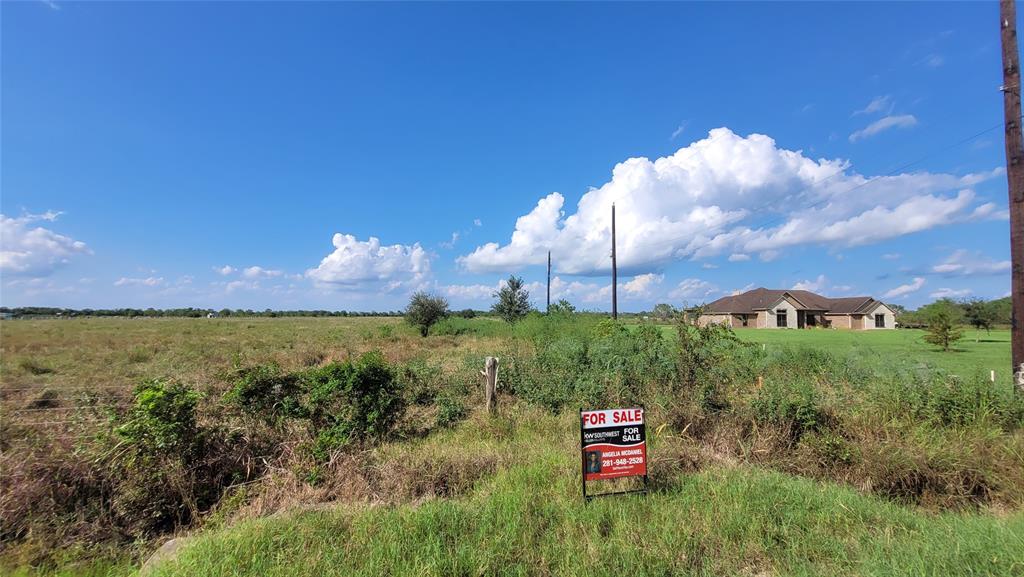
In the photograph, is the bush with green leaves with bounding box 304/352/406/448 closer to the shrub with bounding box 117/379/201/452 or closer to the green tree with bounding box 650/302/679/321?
the shrub with bounding box 117/379/201/452

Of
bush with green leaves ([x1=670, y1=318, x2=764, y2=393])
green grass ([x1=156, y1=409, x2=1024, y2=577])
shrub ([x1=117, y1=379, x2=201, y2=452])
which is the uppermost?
bush with green leaves ([x1=670, y1=318, x2=764, y2=393])

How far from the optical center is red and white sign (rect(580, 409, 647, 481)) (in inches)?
165

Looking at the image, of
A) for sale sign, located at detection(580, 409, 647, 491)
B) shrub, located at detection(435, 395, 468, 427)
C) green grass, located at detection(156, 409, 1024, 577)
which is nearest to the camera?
green grass, located at detection(156, 409, 1024, 577)

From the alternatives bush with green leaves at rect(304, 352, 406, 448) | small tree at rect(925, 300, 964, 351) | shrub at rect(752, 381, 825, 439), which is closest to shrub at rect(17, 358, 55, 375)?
bush with green leaves at rect(304, 352, 406, 448)

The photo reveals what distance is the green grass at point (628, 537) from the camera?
2.97m

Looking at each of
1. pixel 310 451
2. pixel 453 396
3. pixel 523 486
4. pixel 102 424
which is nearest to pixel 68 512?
pixel 102 424

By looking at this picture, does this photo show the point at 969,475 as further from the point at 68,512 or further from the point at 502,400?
the point at 68,512

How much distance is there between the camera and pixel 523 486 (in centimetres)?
429

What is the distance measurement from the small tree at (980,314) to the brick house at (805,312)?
31.3 feet

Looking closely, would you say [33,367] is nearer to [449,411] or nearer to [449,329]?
[449,411]

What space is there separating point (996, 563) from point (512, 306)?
32.1 meters

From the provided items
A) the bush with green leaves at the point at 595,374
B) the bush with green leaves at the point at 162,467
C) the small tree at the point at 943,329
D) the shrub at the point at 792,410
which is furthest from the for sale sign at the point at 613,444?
the small tree at the point at 943,329

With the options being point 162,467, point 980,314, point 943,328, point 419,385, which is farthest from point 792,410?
point 980,314

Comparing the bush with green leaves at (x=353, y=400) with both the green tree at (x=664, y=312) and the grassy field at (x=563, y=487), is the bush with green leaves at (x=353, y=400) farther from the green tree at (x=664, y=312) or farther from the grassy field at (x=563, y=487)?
the green tree at (x=664, y=312)
